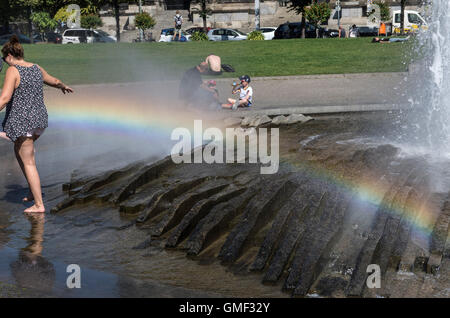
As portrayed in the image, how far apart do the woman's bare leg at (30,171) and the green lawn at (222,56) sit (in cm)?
1378

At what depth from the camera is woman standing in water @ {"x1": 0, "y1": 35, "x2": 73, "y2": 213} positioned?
743cm

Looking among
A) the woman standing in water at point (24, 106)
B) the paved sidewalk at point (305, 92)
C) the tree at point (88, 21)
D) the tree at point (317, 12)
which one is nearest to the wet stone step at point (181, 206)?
the woman standing in water at point (24, 106)

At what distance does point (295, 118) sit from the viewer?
12.8m

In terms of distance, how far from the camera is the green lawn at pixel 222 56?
75.8ft

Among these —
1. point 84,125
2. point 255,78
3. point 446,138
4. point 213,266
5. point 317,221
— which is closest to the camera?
point 213,266

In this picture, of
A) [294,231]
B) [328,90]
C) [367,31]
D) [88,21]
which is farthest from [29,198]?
[88,21]

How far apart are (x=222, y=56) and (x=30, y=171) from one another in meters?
20.6

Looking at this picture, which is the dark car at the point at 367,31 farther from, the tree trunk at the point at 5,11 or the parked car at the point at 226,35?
the tree trunk at the point at 5,11

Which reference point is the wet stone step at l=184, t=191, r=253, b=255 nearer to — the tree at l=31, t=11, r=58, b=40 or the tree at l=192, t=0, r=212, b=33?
the tree at l=192, t=0, r=212, b=33

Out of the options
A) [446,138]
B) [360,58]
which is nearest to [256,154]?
[446,138]

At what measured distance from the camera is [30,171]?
7664 mm

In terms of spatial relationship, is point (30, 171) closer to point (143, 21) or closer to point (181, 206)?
point (181, 206)

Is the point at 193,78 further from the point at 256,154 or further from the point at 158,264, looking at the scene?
the point at 158,264
